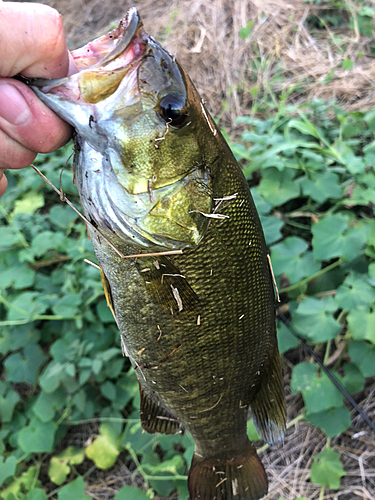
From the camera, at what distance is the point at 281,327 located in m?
1.99

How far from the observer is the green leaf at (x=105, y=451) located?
2104 mm

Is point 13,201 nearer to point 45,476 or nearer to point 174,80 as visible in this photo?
point 45,476

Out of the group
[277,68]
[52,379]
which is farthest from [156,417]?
[277,68]

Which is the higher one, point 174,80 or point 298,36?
point 174,80

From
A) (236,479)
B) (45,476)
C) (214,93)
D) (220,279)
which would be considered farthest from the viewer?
(214,93)

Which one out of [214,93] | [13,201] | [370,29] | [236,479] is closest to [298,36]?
[370,29]

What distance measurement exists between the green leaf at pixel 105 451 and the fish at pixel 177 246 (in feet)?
Answer: 2.67

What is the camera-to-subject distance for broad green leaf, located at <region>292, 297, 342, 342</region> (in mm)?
1747

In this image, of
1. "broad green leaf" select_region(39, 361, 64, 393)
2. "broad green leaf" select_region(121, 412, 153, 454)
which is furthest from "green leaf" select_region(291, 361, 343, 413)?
"broad green leaf" select_region(39, 361, 64, 393)

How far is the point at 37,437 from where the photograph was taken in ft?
6.73

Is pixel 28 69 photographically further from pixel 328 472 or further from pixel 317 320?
pixel 328 472

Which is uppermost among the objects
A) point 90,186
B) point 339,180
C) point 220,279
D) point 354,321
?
point 90,186

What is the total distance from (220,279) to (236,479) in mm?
897

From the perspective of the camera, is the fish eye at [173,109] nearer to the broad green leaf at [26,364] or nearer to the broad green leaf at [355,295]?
the broad green leaf at [355,295]
